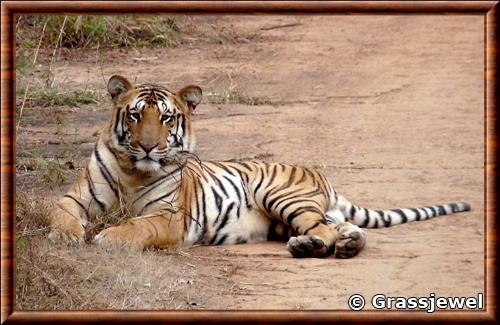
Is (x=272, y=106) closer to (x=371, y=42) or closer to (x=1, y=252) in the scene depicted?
(x=371, y=42)

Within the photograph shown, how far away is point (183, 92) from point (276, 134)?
107 inches

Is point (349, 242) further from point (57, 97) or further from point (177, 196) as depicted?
point (57, 97)

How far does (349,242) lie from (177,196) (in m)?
1.12

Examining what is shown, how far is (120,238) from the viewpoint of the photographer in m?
6.93

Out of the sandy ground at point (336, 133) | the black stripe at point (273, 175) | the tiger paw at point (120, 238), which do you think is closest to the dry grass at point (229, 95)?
the sandy ground at point (336, 133)

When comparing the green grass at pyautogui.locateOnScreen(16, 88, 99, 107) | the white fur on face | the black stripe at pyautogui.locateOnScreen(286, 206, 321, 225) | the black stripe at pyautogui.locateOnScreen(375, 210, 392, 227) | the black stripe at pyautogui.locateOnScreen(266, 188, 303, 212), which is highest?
the green grass at pyautogui.locateOnScreen(16, 88, 99, 107)

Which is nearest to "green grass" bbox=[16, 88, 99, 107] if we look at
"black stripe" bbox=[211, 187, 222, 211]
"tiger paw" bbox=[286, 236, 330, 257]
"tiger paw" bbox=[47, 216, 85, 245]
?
"black stripe" bbox=[211, 187, 222, 211]

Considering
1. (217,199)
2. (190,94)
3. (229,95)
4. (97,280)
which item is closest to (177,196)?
(217,199)

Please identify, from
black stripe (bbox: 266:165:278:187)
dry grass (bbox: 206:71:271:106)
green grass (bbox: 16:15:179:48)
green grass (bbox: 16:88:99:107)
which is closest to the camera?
black stripe (bbox: 266:165:278:187)

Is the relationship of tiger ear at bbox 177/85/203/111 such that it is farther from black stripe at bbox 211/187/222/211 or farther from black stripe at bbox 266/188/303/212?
black stripe at bbox 266/188/303/212

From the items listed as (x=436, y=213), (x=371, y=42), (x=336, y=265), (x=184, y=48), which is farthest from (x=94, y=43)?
(x=336, y=265)

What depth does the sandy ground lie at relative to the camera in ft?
21.7

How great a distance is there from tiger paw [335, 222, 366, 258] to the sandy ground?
0.27ft

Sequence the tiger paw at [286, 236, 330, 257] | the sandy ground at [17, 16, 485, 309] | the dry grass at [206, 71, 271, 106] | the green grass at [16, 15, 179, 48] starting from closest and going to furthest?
the sandy ground at [17, 16, 485, 309]
the tiger paw at [286, 236, 330, 257]
the dry grass at [206, 71, 271, 106]
the green grass at [16, 15, 179, 48]
